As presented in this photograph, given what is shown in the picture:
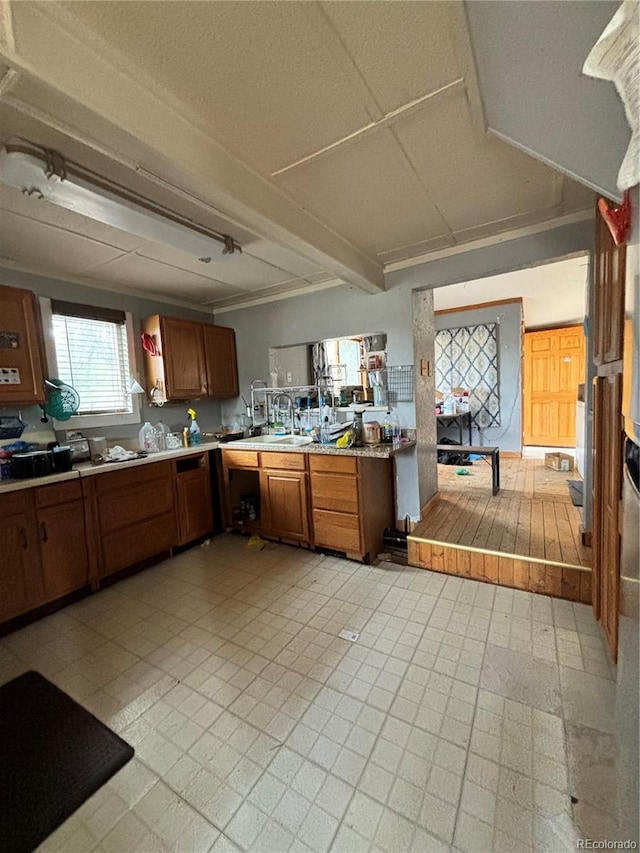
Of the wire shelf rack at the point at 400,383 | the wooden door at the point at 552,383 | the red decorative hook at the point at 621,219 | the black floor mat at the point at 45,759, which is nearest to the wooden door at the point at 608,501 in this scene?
the red decorative hook at the point at 621,219

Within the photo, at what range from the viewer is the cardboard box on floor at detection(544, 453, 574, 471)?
426 centimetres

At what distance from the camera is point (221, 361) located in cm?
373

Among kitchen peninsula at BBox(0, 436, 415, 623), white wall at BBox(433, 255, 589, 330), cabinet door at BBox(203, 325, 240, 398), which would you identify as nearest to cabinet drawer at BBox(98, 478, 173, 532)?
kitchen peninsula at BBox(0, 436, 415, 623)

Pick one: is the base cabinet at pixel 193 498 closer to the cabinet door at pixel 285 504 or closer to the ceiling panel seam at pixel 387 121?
the cabinet door at pixel 285 504

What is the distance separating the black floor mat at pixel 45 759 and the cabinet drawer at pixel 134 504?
3.43ft

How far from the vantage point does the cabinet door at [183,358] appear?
3230 mm

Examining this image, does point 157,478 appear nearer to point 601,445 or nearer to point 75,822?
point 75,822

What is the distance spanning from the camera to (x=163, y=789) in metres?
1.21

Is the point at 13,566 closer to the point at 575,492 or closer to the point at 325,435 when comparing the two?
the point at 325,435

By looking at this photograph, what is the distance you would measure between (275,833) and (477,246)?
10.5ft

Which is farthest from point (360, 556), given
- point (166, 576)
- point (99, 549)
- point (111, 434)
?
point (111, 434)

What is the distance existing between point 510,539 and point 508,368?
341 centimetres

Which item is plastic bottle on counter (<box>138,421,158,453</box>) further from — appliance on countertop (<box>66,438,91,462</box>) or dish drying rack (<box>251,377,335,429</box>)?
dish drying rack (<box>251,377,335,429</box>)

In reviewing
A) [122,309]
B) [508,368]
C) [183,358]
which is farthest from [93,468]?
[508,368]
